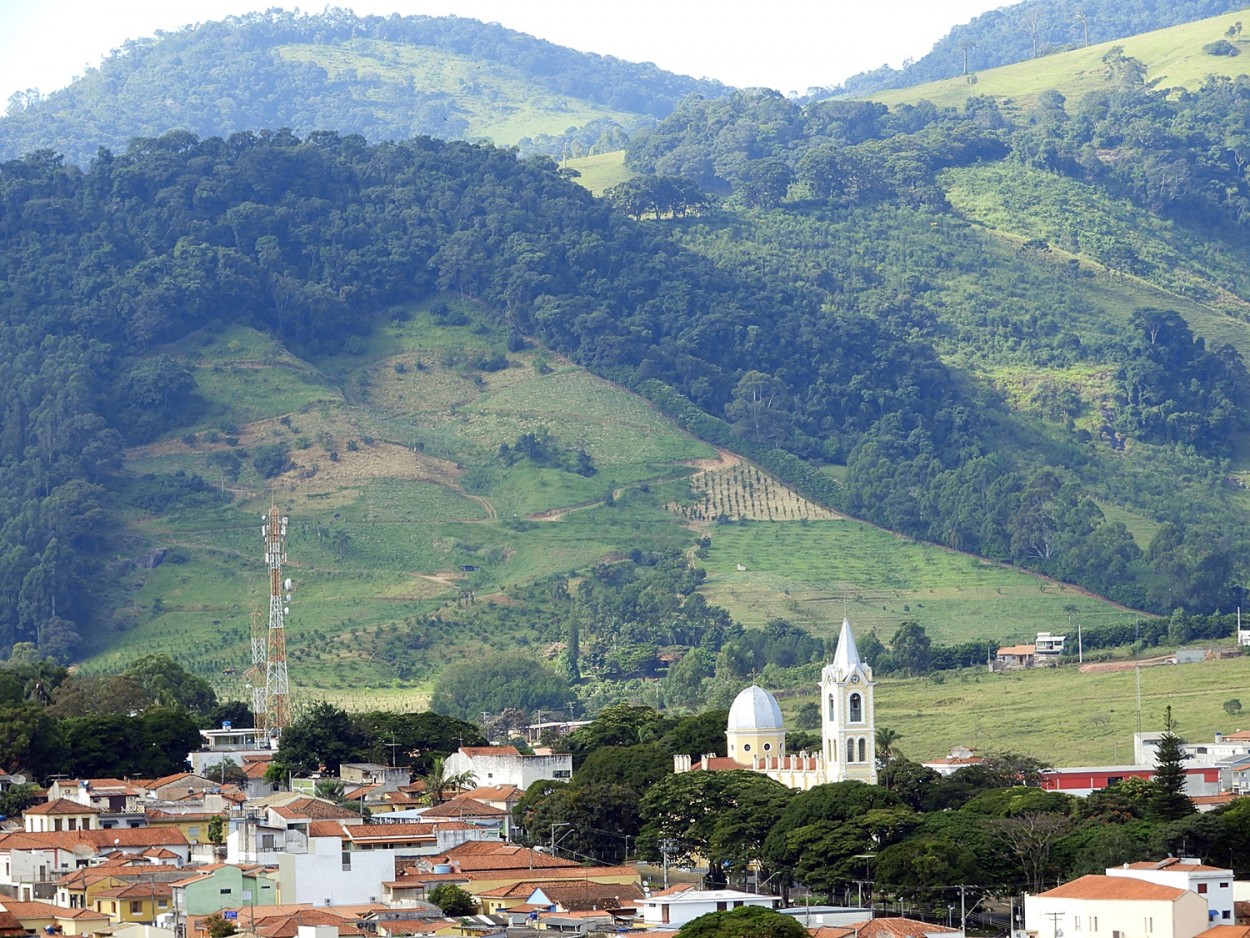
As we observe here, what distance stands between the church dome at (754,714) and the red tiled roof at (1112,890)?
87.9ft

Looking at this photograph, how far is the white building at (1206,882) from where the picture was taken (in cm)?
5972

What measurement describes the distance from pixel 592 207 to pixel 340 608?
215ft

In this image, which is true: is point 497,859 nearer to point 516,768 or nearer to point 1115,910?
point 1115,910

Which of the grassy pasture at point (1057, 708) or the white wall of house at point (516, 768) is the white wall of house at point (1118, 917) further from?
the grassy pasture at point (1057, 708)

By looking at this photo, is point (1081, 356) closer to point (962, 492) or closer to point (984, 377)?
point (984, 377)

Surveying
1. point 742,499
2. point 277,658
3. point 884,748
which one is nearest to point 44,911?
point 277,658

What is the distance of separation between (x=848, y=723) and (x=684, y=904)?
78.6 ft

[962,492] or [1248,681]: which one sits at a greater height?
[962,492]

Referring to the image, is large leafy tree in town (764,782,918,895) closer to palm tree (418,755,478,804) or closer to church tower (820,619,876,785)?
church tower (820,619,876,785)

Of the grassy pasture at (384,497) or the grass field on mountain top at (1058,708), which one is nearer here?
the grass field on mountain top at (1058,708)

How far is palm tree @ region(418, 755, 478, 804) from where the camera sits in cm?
8312

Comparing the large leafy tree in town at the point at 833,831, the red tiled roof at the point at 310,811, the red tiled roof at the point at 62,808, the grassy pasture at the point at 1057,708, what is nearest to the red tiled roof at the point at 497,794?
the red tiled roof at the point at 310,811

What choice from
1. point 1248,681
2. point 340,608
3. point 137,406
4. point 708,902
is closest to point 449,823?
point 708,902

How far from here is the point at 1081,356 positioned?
607 feet
